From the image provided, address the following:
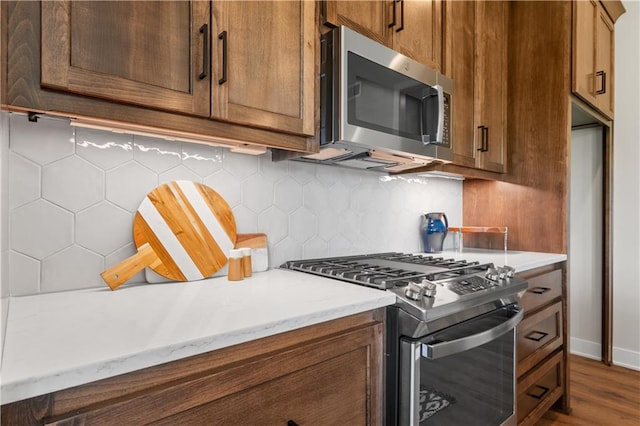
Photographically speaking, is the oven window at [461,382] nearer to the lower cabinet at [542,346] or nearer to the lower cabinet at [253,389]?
the lower cabinet at [253,389]

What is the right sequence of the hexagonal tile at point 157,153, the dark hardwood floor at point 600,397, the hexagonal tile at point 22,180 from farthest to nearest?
1. the dark hardwood floor at point 600,397
2. the hexagonal tile at point 157,153
3. the hexagonal tile at point 22,180

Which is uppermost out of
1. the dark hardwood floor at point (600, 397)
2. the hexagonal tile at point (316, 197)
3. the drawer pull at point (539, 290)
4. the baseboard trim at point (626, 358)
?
the hexagonal tile at point (316, 197)

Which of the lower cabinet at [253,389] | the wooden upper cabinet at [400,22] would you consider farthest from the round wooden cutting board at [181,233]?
the wooden upper cabinet at [400,22]

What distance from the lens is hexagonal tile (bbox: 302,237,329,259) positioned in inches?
66.0

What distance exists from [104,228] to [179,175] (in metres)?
0.30

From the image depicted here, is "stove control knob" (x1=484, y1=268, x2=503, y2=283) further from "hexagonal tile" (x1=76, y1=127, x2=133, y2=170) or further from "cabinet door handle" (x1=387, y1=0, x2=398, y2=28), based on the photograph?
"hexagonal tile" (x1=76, y1=127, x2=133, y2=170)

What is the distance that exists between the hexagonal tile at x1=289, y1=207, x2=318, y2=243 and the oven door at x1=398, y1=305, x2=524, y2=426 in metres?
0.72

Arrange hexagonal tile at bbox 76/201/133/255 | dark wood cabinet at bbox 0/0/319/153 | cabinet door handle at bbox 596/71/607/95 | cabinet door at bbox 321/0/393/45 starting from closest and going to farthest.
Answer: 1. dark wood cabinet at bbox 0/0/319/153
2. hexagonal tile at bbox 76/201/133/255
3. cabinet door at bbox 321/0/393/45
4. cabinet door handle at bbox 596/71/607/95

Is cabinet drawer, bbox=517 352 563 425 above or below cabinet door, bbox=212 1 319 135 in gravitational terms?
below

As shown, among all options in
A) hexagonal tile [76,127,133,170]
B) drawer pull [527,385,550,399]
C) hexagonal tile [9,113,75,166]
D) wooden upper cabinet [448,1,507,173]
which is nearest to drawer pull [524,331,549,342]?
drawer pull [527,385,550,399]

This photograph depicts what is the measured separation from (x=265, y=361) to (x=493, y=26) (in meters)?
2.32

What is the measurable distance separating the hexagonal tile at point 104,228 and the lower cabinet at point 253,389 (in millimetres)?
659

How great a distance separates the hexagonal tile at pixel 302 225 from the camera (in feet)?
5.34

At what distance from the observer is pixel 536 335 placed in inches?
71.9
